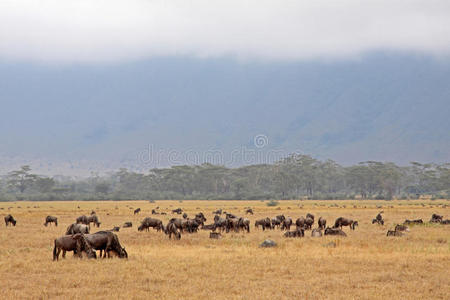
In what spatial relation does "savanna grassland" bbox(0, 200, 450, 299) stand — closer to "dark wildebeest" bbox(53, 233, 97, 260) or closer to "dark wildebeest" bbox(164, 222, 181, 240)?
"dark wildebeest" bbox(53, 233, 97, 260)

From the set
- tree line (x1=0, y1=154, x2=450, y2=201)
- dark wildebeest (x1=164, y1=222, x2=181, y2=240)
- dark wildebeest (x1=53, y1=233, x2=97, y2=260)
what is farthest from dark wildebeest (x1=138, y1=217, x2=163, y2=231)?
tree line (x1=0, y1=154, x2=450, y2=201)

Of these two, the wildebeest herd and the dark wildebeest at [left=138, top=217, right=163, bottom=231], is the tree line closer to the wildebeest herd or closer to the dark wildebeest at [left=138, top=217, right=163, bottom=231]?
the wildebeest herd

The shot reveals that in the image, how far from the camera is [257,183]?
536ft

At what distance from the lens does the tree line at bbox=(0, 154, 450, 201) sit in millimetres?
135625

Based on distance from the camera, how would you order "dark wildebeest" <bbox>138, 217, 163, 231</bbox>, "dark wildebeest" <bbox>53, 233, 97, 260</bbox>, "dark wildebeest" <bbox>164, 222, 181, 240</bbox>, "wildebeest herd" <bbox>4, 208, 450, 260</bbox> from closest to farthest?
"dark wildebeest" <bbox>53, 233, 97, 260</bbox> → "wildebeest herd" <bbox>4, 208, 450, 260</bbox> → "dark wildebeest" <bbox>164, 222, 181, 240</bbox> → "dark wildebeest" <bbox>138, 217, 163, 231</bbox>

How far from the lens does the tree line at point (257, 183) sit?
5340 inches

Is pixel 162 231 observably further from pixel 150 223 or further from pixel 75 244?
pixel 75 244

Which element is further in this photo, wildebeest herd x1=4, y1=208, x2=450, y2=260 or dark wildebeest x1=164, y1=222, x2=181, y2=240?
dark wildebeest x1=164, y1=222, x2=181, y2=240

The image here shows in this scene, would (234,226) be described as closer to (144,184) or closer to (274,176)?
(274,176)

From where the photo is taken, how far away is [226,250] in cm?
2464

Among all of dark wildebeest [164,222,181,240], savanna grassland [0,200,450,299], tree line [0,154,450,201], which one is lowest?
savanna grassland [0,200,450,299]

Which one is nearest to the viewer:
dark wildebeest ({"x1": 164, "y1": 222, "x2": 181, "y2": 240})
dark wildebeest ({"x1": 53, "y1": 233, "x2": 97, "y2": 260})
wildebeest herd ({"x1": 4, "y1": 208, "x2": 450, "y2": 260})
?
dark wildebeest ({"x1": 53, "y1": 233, "x2": 97, "y2": 260})

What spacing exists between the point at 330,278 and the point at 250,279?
8.15ft

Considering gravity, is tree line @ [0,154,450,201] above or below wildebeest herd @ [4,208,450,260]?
above
